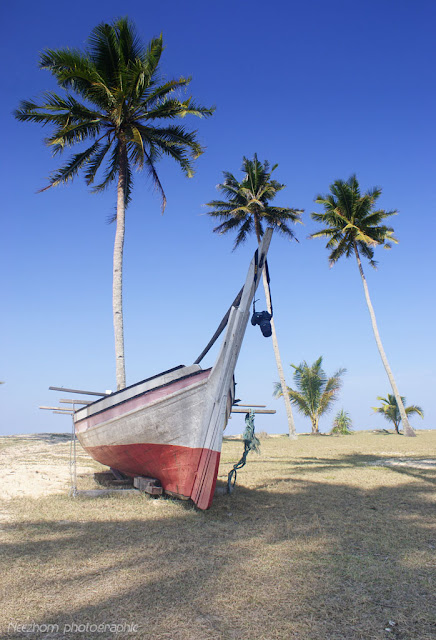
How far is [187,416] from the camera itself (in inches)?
255

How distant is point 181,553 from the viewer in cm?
444

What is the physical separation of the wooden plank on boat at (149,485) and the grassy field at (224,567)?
0.59 feet

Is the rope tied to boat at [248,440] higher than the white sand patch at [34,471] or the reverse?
higher

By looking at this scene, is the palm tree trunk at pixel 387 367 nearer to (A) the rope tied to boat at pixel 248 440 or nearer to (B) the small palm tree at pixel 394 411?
(B) the small palm tree at pixel 394 411

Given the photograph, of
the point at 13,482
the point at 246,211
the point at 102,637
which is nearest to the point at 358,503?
the point at 102,637

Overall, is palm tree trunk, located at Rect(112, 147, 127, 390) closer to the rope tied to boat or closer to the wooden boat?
the wooden boat

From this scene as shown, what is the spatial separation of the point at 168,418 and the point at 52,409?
11.3ft

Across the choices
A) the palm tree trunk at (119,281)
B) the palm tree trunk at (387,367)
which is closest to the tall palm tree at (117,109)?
the palm tree trunk at (119,281)

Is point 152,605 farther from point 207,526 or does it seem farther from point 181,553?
point 207,526

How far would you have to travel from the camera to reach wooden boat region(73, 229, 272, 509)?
628 cm

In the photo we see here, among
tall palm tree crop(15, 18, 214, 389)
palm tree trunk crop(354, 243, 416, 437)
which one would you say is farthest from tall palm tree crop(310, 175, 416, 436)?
tall palm tree crop(15, 18, 214, 389)

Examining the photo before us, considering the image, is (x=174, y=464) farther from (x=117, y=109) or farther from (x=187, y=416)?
(x=117, y=109)

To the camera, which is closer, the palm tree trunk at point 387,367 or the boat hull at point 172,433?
the boat hull at point 172,433

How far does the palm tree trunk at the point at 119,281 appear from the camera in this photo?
13008mm
